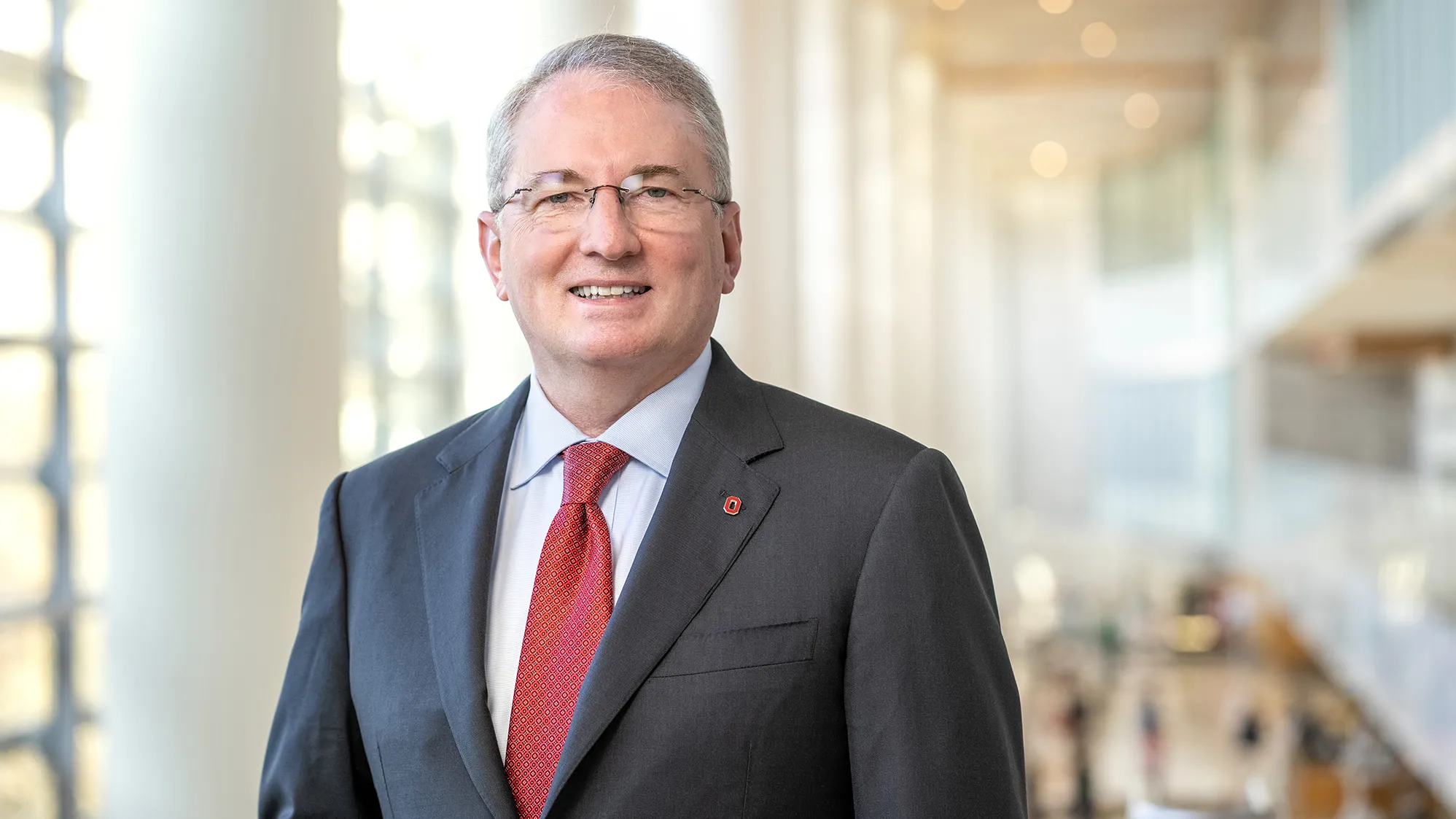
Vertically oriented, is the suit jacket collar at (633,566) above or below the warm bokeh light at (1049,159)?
below

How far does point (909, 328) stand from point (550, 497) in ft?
60.9

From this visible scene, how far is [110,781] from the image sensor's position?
3.10 metres

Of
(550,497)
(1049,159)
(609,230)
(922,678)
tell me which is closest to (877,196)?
(550,497)

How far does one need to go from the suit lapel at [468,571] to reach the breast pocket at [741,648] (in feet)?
0.85

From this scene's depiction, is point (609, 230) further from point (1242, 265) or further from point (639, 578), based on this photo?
point (1242, 265)

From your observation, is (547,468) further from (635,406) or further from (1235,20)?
(1235,20)

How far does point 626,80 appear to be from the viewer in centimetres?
199

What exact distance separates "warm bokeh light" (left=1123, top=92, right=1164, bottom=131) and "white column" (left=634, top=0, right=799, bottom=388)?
19213 millimetres

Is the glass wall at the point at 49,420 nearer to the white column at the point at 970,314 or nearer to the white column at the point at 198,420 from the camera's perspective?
the white column at the point at 198,420

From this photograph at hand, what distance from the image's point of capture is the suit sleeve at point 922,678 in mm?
1838

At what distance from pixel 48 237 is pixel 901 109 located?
17.7 meters

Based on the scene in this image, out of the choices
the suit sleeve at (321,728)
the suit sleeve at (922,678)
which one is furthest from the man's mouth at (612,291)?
the suit sleeve at (321,728)

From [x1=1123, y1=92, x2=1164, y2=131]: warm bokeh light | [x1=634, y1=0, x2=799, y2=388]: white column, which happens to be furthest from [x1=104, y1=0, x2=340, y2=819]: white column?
[x1=1123, y1=92, x2=1164, y2=131]: warm bokeh light

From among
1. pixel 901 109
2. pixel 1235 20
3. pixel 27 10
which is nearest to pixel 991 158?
pixel 1235 20
